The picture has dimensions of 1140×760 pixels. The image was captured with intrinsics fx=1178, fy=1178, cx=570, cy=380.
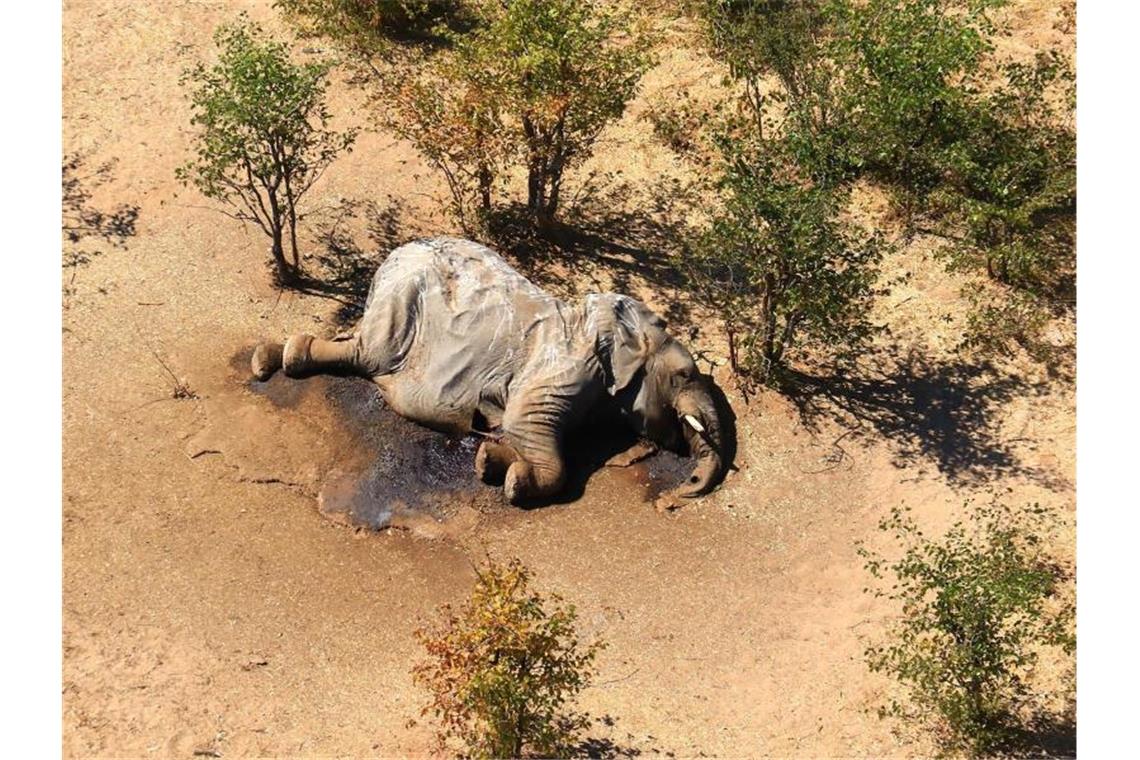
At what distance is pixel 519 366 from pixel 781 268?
4.83 m

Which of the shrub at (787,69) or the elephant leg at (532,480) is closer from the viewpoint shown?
the elephant leg at (532,480)

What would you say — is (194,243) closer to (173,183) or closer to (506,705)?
(173,183)

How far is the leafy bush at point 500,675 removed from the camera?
47.8ft

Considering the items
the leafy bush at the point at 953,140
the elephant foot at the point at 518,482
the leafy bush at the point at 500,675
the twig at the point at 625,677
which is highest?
the leafy bush at the point at 953,140

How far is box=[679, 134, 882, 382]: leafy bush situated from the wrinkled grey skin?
Result: 164cm

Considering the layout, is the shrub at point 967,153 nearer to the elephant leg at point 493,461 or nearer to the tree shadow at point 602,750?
the elephant leg at point 493,461

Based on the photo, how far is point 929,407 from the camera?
21.3 metres

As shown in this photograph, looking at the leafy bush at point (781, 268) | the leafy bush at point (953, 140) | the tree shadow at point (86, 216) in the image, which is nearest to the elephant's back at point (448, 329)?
the leafy bush at point (781, 268)

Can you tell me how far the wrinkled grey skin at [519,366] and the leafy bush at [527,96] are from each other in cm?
308

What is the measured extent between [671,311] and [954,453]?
5959mm

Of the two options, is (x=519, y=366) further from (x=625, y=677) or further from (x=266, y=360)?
(x=625, y=677)

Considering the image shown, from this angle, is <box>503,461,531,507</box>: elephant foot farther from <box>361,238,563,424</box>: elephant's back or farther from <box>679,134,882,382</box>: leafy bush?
<box>679,134,882,382</box>: leafy bush

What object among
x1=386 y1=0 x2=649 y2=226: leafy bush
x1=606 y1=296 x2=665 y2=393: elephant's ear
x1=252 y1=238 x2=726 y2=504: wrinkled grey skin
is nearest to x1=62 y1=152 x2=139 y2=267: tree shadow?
x1=386 y1=0 x2=649 y2=226: leafy bush

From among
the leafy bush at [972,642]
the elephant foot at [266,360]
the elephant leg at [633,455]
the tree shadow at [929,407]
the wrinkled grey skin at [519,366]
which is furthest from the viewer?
the elephant foot at [266,360]
